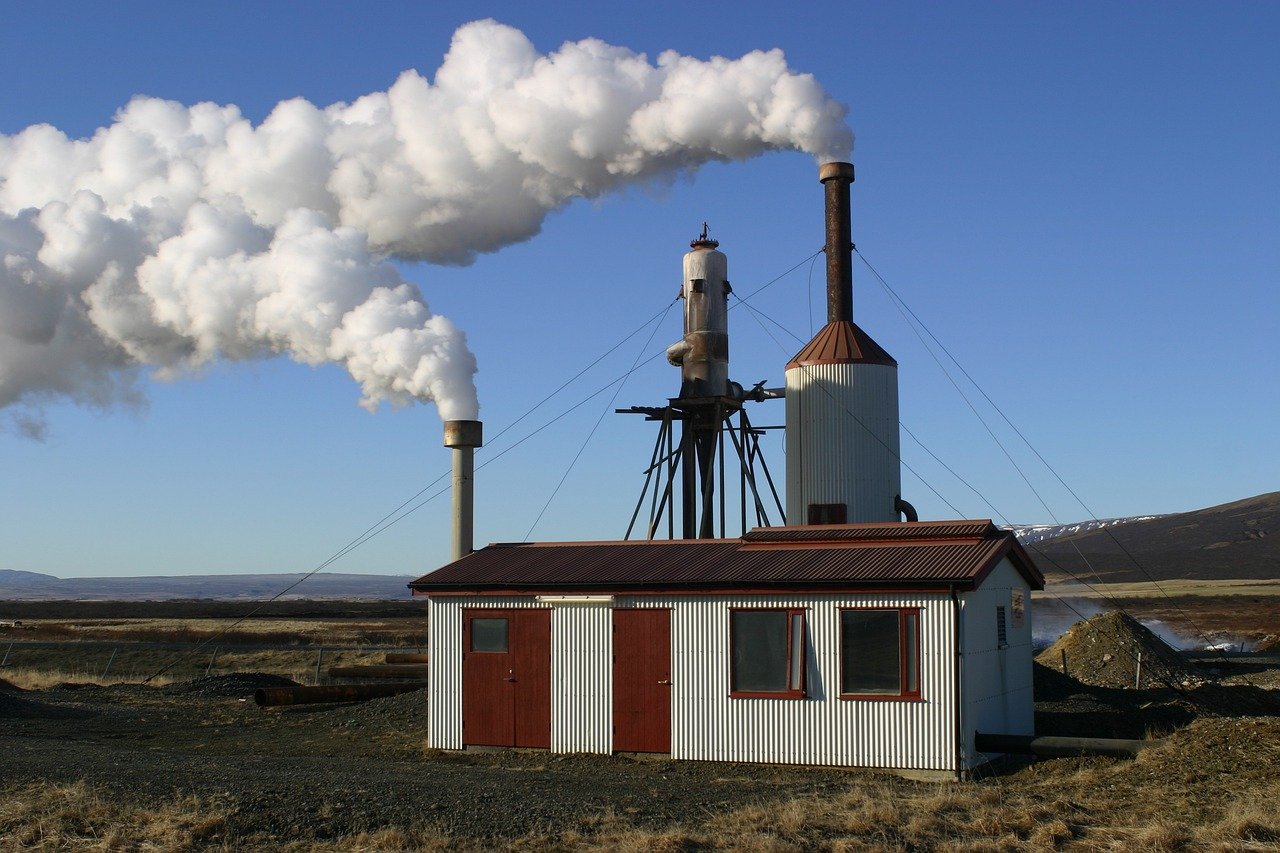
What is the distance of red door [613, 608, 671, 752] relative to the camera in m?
22.0

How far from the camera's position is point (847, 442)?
2997 cm

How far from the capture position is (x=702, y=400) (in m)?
31.9

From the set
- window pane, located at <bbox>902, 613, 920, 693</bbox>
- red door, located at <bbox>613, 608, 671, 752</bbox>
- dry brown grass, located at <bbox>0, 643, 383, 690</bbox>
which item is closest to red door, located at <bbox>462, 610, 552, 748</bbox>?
red door, located at <bbox>613, 608, 671, 752</bbox>

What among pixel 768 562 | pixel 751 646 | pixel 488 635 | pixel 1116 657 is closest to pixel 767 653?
pixel 751 646

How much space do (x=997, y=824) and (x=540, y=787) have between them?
6.26m

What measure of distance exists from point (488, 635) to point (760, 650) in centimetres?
506

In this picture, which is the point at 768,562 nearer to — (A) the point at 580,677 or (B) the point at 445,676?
(A) the point at 580,677

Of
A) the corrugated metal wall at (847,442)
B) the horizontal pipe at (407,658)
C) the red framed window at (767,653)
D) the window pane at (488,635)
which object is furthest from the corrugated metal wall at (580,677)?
the horizontal pipe at (407,658)

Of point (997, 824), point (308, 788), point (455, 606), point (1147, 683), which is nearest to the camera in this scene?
point (997, 824)

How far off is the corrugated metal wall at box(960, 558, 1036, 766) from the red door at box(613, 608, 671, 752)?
4714 millimetres

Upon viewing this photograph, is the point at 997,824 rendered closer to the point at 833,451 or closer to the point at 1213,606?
the point at 833,451

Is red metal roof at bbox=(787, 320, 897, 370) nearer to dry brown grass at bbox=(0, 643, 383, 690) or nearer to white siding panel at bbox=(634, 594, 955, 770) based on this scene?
white siding panel at bbox=(634, 594, 955, 770)

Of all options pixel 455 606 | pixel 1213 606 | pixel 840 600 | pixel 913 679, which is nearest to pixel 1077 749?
pixel 913 679

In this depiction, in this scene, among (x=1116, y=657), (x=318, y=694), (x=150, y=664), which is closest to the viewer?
(x=318, y=694)
